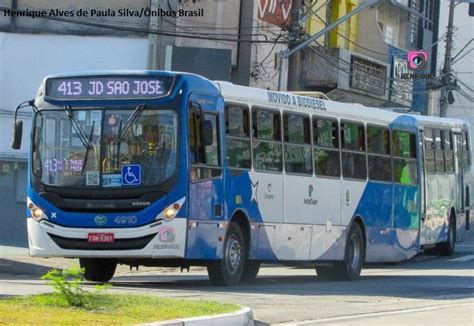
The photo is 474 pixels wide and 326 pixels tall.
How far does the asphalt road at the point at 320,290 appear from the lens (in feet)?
49.0

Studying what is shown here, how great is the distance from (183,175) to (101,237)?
1532mm

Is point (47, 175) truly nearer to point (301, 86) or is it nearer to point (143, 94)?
point (143, 94)

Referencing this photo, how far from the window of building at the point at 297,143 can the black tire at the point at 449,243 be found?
34.5ft

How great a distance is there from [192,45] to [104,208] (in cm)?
1892

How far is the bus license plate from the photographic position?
1808 cm

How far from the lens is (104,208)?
18.1m

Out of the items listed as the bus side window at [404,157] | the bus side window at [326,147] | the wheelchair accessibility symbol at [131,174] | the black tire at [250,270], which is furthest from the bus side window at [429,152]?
the wheelchair accessibility symbol at [131,174]

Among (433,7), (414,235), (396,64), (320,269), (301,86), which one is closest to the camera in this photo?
(320,269)

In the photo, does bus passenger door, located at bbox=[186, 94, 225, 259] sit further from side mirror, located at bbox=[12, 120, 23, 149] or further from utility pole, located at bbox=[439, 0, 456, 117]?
utility pole, located at bbox=[439, 0, 456, 117]

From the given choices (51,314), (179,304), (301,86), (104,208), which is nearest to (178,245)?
(104,208)

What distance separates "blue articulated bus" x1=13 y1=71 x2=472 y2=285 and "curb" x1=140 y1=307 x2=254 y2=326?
15.4 ft

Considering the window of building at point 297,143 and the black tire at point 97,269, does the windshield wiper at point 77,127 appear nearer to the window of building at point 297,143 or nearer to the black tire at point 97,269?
the black tire at point 97,269

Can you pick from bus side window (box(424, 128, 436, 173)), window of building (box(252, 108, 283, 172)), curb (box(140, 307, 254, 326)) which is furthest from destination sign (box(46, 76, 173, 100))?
bus side window (box(424, 128, 436, 173))

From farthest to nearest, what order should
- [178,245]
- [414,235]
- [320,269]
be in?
[414,235], [320,269], [178,245]
